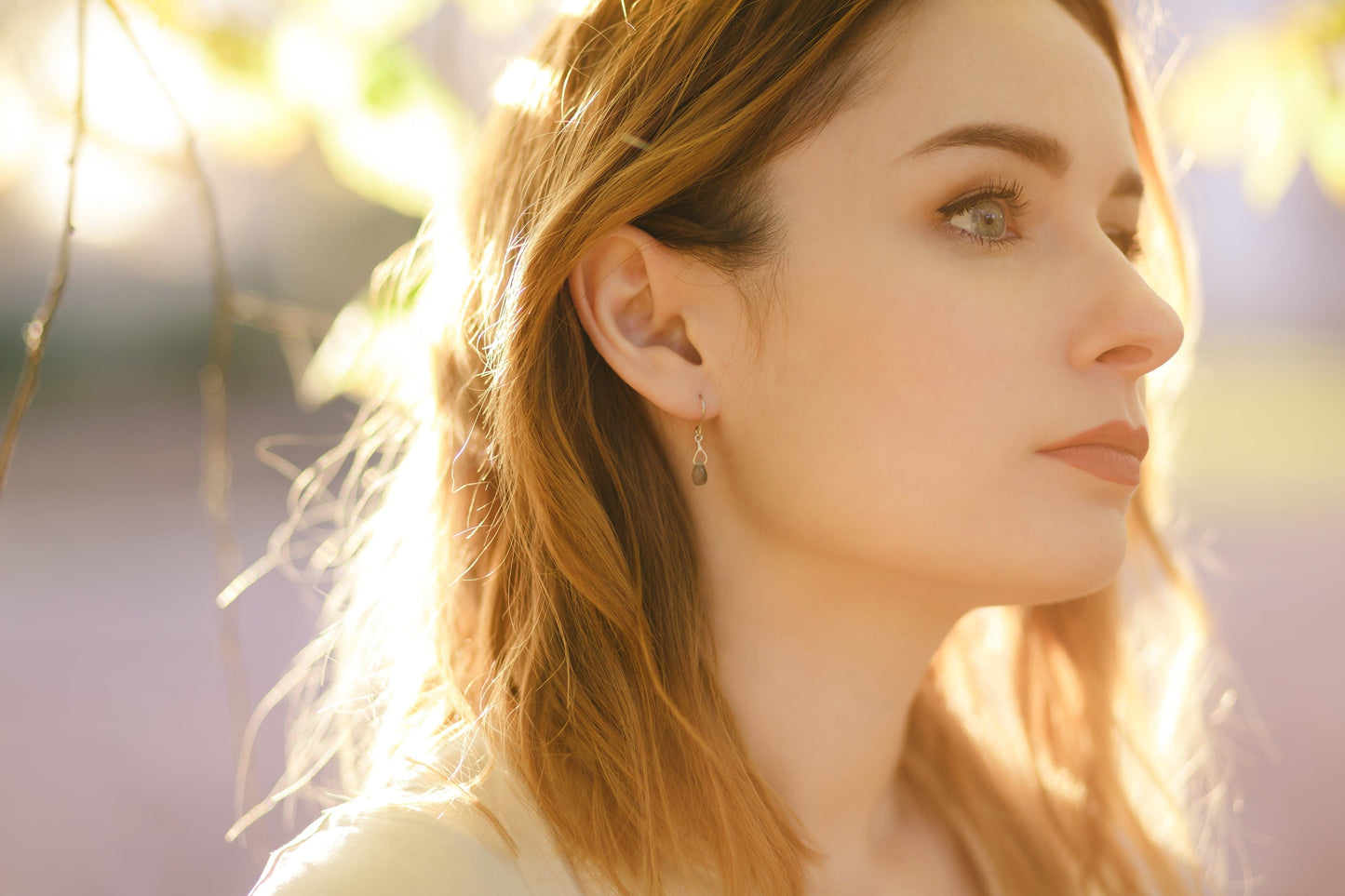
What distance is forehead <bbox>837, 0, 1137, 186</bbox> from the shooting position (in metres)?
1.12

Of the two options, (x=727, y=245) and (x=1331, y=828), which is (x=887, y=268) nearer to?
(x=727, y=245)

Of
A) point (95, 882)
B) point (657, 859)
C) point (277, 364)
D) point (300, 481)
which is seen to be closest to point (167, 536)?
point (277, 364)

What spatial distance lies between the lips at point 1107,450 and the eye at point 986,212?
0.21 m

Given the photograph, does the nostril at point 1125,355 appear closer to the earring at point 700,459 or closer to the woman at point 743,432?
the woman at point 743,432

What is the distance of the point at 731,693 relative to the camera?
124cm

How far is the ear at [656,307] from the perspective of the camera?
1.19 m

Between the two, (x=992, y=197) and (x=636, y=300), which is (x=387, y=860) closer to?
(x=636, y=300)

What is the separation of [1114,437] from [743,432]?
38cm

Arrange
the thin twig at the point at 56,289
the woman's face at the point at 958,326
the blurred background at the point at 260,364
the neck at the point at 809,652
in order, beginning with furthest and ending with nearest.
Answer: the blurred background at the point at 260,364 → the neck at the point at 809,652 → the woman's face at the point at 958,326 → the thin twig at the point at 56,289

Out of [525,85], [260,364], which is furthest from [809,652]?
[260,364]

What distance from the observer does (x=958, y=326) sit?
110cm

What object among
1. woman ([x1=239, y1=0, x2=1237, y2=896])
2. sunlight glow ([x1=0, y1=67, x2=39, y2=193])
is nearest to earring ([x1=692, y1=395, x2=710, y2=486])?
woman ([x1=239, y1=0, x2=1237, y2=896])

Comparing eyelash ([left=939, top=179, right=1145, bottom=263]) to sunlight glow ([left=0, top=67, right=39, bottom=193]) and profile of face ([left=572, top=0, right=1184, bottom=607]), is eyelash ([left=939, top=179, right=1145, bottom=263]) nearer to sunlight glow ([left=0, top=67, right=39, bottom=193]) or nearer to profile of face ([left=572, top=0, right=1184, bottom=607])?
profile of face ([left=572, top=0, right=1184, bottom=607])

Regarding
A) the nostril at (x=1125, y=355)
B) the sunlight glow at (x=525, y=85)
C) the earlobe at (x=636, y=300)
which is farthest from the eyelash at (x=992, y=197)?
the sunlight glow at (x=525, y=85)
